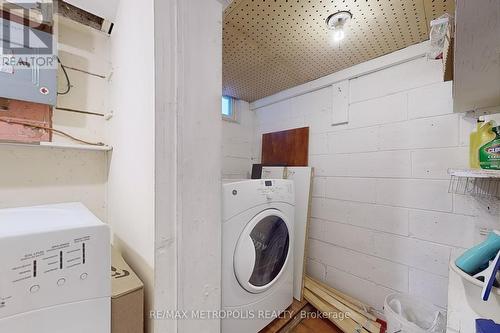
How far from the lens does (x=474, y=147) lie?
1122mm

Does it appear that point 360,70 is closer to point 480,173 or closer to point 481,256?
point 480,173

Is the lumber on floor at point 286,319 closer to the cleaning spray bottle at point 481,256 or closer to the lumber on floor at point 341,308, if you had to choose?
the lumber on floor at point 341,308

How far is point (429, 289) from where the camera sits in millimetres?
1336

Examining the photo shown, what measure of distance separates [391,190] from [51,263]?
70.2 inches

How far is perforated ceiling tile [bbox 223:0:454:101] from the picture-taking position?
108 centimetres

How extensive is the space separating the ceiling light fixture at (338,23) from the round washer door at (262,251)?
1145 millimetres

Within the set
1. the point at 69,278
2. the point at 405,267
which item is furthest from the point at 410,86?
the point at 69,278

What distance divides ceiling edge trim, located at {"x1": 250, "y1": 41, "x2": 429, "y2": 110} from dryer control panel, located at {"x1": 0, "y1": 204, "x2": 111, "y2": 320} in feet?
6.13

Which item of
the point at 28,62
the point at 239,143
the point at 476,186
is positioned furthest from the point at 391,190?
the point at 28,62

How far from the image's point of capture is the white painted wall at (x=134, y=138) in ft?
2.67

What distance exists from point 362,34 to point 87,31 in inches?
69.9

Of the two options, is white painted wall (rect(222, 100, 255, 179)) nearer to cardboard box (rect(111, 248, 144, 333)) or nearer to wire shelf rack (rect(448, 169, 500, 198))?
cardboard box (rect(111, 248, 144, 333))

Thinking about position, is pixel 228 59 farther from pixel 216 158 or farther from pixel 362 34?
pixel 216 158

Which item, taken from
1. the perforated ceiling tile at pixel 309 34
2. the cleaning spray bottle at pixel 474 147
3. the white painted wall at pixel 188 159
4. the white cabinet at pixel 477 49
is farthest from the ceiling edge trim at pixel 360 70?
the white painted wall at pixel 188 159
